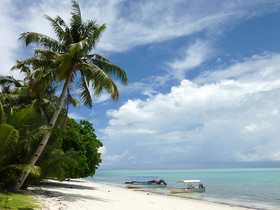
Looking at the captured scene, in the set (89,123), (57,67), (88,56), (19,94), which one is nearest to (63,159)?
(57,67)

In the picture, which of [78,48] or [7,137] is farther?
[78,48]

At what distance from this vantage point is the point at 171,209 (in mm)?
12625

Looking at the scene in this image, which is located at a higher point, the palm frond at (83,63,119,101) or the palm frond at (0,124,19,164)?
the palm frond at (83,63,119,101)

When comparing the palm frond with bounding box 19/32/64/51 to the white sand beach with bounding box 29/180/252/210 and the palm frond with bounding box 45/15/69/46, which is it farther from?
the white sand beach with bounding box 29/180/252/210

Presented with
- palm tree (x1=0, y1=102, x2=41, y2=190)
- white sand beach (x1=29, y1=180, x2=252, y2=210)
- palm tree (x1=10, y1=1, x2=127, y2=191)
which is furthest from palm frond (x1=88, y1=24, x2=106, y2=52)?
white sand beach (x1=29, y1=180, x2=252, y2=210)

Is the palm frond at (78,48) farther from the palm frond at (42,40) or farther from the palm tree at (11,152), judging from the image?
the palm tree at (11,152)

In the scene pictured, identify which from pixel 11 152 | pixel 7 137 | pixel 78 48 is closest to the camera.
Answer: pixel 7 137

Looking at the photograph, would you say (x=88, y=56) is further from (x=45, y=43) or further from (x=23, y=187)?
(x=23, y=187)

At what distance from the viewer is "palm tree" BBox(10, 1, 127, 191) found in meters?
12.3

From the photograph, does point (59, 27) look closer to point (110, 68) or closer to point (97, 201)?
point (110, 68)

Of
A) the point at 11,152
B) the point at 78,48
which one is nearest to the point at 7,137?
the point at 11,152

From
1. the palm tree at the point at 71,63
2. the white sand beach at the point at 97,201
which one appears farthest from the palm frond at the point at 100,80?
the white sand beach at the point at 97,201

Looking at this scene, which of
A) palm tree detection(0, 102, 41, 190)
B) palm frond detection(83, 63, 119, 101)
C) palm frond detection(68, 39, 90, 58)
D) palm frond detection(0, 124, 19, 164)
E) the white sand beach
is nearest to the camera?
palm frond detection(0, 124, 19, 164)

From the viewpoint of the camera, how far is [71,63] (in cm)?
1291
